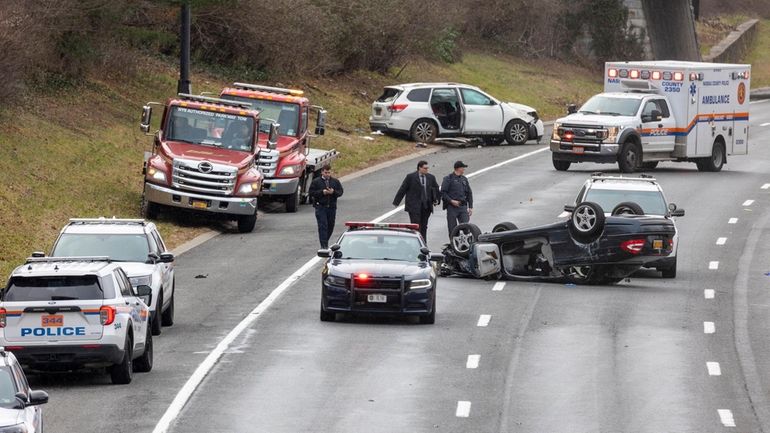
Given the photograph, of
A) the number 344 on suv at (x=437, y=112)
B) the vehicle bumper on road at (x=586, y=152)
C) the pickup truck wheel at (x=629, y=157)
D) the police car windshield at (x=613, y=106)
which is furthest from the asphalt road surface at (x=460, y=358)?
the number 344 on suv at (x=437, y=112)

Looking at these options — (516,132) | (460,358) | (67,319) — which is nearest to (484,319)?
(460,358)

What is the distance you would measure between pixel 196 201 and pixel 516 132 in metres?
19.1

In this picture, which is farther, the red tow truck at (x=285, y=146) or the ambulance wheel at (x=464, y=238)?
the red tow truck at (x=285, y=146)

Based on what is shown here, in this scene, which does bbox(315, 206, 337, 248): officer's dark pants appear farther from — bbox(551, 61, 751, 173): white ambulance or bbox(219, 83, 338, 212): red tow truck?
bbox(551, 61, 751, 173): white ambulance

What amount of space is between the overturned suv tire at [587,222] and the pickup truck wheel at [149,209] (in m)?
9.97

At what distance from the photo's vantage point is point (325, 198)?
28.3 meters

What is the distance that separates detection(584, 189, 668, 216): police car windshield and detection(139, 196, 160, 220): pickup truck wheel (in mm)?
9042

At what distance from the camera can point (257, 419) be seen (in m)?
16.6

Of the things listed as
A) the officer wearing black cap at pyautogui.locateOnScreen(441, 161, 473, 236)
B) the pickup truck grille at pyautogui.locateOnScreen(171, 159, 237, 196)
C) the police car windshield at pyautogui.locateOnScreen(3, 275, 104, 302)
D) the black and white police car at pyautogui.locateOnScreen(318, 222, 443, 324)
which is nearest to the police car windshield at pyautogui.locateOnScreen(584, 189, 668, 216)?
Answer: the officer wearing black cap at pyautogui.locateOnScreen(441, 161, 473, 236)

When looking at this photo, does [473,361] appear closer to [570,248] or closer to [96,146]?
[570,248]

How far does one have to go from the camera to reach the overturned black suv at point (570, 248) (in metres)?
25.5

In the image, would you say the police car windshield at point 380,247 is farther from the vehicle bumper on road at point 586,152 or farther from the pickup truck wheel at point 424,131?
the pickup truck wheel at point 424,131

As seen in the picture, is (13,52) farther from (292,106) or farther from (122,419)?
(122,419)

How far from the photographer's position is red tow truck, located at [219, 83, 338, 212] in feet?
114
